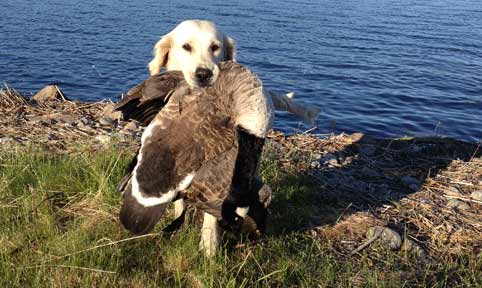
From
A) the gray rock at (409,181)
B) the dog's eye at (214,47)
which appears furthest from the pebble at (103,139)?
the gray rock at (409,181)

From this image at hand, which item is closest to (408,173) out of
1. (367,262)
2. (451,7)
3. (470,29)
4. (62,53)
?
(367,262)

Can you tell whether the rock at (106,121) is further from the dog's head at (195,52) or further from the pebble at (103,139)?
the dog's head at (195,52)

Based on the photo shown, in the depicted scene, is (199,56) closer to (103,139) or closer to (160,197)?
(160,197)

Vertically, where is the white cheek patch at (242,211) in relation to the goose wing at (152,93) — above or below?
below

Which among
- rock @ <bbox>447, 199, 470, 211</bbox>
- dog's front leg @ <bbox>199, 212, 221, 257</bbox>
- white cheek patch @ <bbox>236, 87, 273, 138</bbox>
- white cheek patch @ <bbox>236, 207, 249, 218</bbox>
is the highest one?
white cheek patch @ <bbox>236, 87, 273, 138</bbox>

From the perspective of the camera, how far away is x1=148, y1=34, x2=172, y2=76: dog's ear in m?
4.33

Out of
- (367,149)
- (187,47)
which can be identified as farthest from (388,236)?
(367,149)

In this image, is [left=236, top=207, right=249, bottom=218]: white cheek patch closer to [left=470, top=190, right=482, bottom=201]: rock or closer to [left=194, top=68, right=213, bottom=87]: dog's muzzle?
[left=194, top=68, right=213, bottom=87]: dog's muzzle

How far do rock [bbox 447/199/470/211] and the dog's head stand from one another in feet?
8.48

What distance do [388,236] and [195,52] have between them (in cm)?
218

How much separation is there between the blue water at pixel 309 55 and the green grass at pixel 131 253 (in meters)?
4.73

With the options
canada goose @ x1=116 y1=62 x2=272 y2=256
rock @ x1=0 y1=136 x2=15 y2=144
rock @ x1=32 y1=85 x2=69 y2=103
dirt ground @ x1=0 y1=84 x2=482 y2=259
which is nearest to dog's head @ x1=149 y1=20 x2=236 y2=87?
canada goose @ x1=116 y1=62 x2=272 y2=256

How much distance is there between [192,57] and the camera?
3.84 m

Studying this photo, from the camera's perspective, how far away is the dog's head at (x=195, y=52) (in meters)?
3.47
